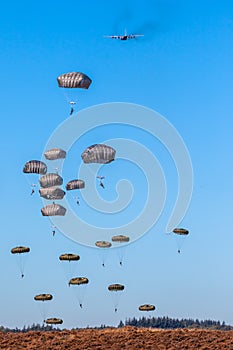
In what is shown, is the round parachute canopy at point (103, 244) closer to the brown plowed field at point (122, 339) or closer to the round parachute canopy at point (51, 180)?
the round parachute canopy at point (51, 180)

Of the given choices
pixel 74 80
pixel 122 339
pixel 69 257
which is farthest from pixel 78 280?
pixel 122 339

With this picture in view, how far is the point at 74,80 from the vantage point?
3536 inches

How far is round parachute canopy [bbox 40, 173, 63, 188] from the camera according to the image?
9656cm

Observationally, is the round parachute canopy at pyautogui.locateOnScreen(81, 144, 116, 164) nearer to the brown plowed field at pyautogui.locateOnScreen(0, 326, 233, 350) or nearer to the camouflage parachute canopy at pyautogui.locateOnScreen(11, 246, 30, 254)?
the camouflage parachute canopy at pyautogui.locateOnScreen(11, 246, 30, 254)

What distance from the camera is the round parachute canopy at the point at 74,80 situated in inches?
3526

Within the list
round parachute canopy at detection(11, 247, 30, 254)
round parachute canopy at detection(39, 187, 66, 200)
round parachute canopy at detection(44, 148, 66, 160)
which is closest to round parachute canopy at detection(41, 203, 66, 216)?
round parachute canopy at detection(39, 187, 66, 200)

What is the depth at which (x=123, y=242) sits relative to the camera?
101625 mm

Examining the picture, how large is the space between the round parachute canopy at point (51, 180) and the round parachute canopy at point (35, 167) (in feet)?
2.09

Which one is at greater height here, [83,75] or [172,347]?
[83,75]

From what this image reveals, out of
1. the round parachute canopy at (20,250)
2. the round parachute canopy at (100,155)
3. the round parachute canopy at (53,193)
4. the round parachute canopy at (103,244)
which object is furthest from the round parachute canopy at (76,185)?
the round parachute canopy at (100,155)

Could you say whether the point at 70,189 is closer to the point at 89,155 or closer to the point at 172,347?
the point at 89,155

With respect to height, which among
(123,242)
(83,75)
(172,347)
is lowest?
(172,347)

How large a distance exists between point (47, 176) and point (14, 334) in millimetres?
24592

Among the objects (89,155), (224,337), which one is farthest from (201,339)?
(89,155)
